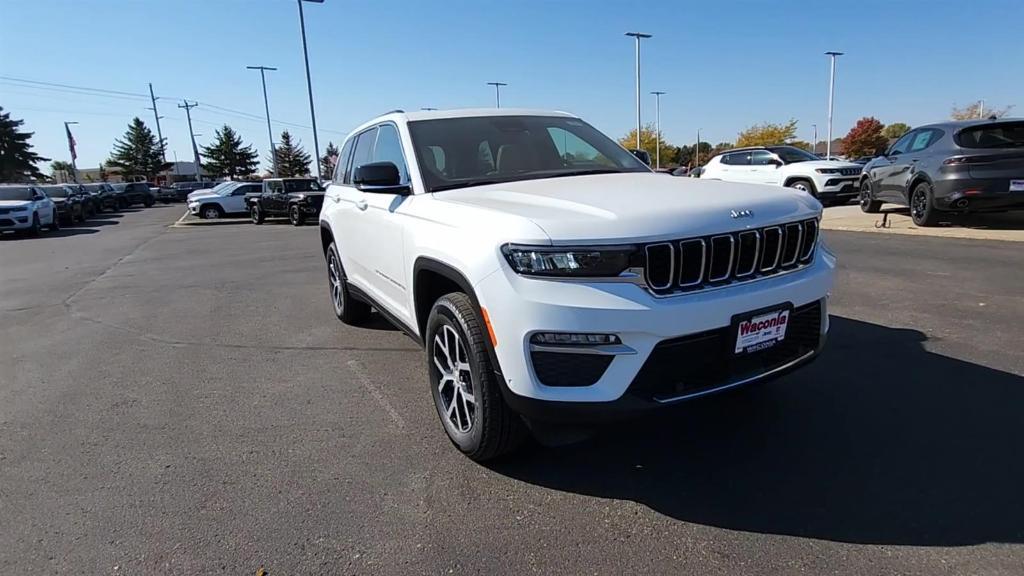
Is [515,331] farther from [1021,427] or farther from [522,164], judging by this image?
[1021,427]

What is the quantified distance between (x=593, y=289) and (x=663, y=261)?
0.33 m

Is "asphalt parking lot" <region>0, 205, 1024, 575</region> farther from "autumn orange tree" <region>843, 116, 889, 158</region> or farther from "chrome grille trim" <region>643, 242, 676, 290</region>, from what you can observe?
"autumn orange tree" <region>843, 116, 889, 158</region>

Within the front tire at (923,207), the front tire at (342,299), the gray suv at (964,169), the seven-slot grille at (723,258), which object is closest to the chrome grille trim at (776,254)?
the seven-slot grille at (723,258)

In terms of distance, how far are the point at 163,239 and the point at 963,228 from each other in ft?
62.7

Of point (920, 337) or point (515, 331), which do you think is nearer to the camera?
point (515, 331)

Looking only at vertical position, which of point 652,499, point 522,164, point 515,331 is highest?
point 522,164

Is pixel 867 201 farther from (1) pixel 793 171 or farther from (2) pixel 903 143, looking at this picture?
(1) pixel 793 171

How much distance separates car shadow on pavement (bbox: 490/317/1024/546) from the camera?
2.51 metres

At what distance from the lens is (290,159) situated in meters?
102

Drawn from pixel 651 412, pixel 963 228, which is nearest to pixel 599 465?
pixel 651 412

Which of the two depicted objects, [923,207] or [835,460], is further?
[923,207]

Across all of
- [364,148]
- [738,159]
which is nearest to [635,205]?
[364,148]

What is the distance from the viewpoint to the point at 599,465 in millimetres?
3057

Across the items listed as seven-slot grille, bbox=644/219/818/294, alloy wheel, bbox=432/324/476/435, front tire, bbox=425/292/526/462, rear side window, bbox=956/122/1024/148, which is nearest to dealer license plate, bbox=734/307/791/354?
seven-slot grille, bbox=644/219/818/294
